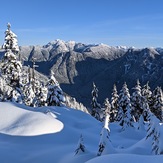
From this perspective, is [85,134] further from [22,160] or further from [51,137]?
[22,160]

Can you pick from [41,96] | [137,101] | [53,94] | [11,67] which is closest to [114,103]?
[137,101]

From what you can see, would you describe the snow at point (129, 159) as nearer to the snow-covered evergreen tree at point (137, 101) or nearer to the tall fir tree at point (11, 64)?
the tall fir tree at point (11, 64)

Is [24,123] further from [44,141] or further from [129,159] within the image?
[129,159]

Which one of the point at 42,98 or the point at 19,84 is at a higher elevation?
the point at 19,84

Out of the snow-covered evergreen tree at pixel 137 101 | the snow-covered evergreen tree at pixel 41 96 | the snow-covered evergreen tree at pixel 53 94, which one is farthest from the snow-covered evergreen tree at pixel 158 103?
the snow-covered evergreen tree at pixel 41 96

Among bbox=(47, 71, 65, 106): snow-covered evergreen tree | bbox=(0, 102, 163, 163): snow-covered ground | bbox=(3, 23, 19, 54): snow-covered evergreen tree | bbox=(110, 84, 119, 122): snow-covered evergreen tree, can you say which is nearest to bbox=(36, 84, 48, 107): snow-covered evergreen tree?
bbox=(47, 71, 65, 106): snow-covered evergreen tree

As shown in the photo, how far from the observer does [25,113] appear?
16.0 m

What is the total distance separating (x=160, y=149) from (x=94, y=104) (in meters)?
41.4

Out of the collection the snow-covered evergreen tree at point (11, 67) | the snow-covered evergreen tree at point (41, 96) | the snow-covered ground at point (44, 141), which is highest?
the snow-covered evergreen tree at point (11, 67)

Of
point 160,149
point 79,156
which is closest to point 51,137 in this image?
point 79,156

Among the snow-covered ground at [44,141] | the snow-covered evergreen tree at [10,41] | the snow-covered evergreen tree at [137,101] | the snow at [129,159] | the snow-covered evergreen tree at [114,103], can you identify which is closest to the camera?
the snow at [129,159]

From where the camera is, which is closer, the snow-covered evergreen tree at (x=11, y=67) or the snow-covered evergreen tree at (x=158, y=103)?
the snow-covered evergreen tree at (x=11, y=67)

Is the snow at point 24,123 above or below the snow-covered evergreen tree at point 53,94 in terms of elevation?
above

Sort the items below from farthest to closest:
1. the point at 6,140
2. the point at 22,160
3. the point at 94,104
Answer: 1. the point at 94,104
2. the point at 6,140
3. the point at 22,160
